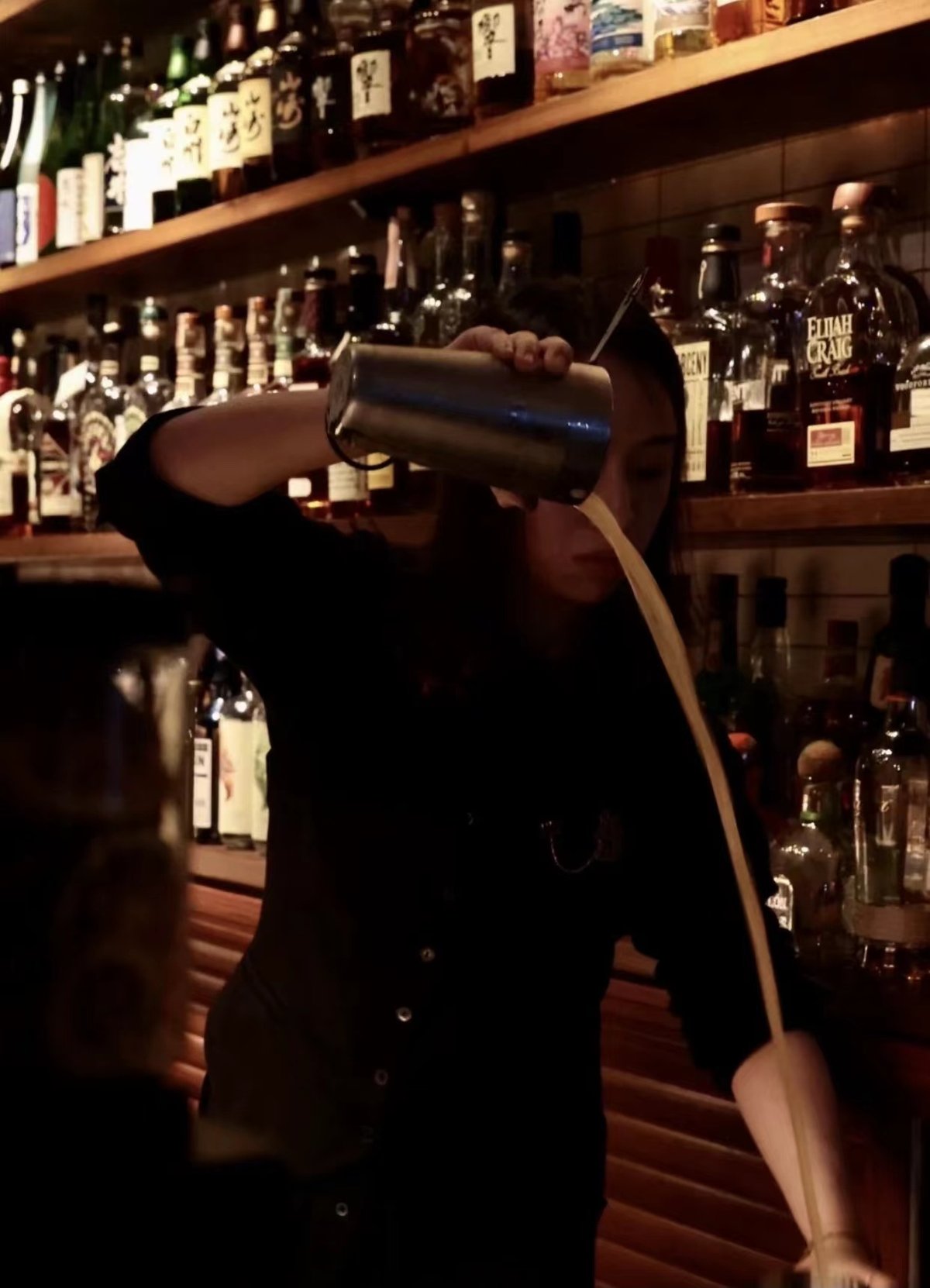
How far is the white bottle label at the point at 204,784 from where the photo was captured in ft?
6.26

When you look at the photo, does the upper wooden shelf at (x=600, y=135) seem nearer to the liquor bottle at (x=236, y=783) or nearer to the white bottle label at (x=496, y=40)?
the white bottle label at (x=496, y=40)

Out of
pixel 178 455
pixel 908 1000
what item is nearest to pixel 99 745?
pixel 178 455

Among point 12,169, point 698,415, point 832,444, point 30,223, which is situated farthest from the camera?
point 12,169

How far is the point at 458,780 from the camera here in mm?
1130

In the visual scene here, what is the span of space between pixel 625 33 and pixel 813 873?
2.54 feet

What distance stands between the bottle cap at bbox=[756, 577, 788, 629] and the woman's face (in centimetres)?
36

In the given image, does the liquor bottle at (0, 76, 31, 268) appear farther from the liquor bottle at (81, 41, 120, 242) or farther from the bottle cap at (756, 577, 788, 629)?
the bottle cap at (756, 577, 788, 629)

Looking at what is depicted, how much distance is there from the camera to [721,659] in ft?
5.07

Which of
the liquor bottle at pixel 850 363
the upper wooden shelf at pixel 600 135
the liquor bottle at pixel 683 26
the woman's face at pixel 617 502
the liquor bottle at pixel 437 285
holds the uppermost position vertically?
the liquor bottle at pixel 683 26

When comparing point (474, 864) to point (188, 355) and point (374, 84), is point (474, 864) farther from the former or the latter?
point (188, 355)

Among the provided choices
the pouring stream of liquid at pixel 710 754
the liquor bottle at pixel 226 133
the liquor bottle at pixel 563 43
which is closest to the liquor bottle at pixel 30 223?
the liquor bottle at pixel 226 133

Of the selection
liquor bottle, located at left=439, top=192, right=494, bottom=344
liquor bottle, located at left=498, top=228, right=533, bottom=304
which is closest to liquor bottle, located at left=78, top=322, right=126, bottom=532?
liquor bottle, located at left=439, top=192, right=494, bottom=344

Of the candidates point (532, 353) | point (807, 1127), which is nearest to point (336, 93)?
point (532, 353)

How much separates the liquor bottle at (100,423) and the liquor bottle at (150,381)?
0.8 inches
